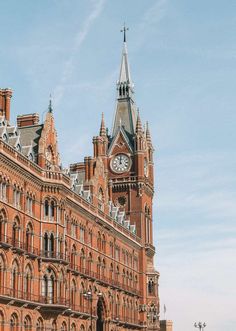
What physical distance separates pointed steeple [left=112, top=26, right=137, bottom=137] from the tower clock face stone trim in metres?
4.71

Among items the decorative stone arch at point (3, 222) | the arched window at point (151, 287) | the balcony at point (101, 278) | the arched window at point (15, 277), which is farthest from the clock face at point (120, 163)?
the decorative stone arch at point (3, 222)

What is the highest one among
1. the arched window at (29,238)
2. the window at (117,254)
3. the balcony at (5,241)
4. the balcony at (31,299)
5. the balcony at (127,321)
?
the window at (117,254)

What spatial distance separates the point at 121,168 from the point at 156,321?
1053 inches

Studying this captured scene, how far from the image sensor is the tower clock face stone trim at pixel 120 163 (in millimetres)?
119000

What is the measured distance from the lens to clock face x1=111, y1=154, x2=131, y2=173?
391ft

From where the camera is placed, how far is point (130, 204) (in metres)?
117

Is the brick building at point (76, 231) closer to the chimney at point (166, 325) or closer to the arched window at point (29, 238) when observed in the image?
the arched window at point (29, 238)

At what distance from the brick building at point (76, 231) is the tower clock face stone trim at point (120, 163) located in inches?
6.9

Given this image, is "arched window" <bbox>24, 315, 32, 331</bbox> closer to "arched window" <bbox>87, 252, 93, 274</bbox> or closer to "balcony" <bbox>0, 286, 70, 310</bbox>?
"balcony" <bbox>0, 286, 70, 310</bbox>

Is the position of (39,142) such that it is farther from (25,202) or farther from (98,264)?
(98,264)

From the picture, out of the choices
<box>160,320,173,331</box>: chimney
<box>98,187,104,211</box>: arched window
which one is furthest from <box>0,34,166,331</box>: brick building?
<box>160,320,173,331</box>: chimney

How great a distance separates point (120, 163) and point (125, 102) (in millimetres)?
13700

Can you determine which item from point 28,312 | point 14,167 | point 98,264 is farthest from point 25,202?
point 98,264

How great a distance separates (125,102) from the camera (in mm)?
127125
